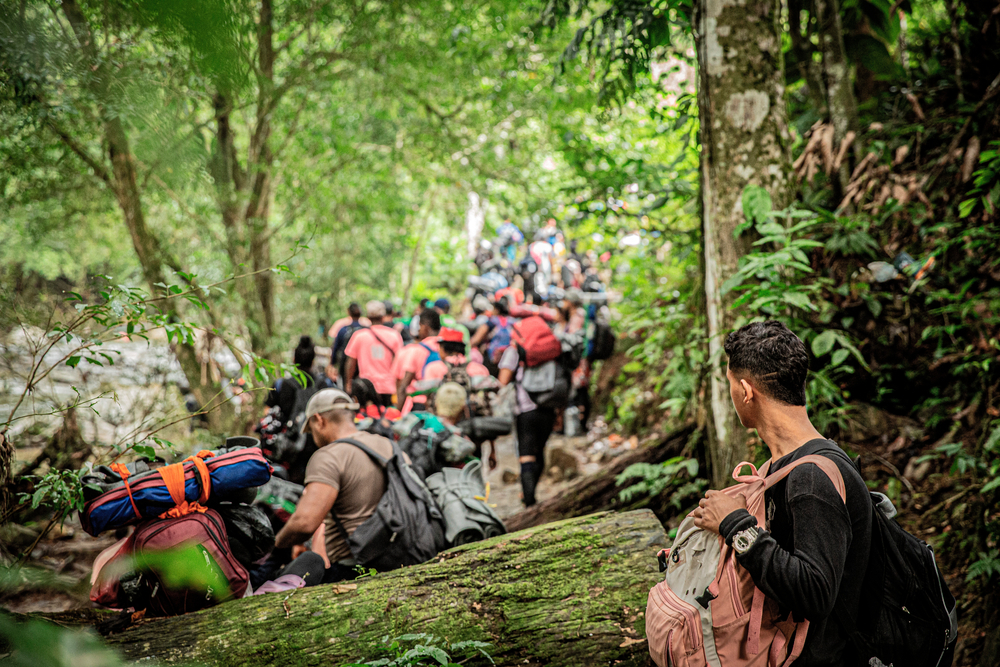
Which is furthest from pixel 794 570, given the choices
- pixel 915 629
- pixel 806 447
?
pixel 915 629

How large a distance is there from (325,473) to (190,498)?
77 centimetres

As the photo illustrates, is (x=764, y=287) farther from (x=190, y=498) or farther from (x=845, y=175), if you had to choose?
(x=190, y=498)

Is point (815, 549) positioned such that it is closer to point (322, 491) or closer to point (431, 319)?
point (322, 491)

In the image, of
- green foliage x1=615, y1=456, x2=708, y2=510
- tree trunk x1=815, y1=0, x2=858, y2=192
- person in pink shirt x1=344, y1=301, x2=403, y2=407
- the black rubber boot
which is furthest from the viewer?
person in pink shirt x1=344, y1=301, x2=403, y2=407

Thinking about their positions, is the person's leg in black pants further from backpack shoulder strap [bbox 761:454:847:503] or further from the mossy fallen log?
backpack shoulder strap [bbox 761:454:847:503]

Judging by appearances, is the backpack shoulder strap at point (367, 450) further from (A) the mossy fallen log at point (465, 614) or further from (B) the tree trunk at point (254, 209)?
(B) the tree trunk at point (254, 209)

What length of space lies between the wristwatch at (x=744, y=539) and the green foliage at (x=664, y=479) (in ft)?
9.87

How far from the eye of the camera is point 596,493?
17.6ft

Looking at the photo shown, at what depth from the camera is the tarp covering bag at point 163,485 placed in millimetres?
3029

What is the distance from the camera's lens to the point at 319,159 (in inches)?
468

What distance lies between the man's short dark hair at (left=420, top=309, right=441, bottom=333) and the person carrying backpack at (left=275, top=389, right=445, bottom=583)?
3290mm

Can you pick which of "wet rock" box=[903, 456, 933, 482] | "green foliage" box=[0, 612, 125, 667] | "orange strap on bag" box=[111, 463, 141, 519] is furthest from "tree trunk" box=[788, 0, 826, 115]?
"green foliage" box=[0, 612, 125, 667]

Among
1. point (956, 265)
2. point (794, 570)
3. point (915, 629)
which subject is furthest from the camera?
point (956, 265)

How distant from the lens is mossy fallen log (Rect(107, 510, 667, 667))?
295cm
